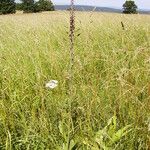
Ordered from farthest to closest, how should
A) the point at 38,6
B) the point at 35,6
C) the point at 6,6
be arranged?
the point at 38,6 < the point at 35,6 < the point at 6,6

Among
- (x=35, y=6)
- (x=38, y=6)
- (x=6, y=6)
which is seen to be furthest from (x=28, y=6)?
(x=6, y=6)

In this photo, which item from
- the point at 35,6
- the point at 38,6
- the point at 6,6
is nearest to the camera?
the point at 6,6

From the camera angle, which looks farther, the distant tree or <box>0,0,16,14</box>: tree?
the distant tree

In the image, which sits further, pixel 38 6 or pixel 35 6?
pixel 38 6

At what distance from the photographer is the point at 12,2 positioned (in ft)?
176

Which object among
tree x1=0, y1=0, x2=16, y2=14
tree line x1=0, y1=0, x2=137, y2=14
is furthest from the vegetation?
tree x1=0, y1=0, x2=16, y2=14

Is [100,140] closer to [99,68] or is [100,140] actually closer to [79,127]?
[79,127]

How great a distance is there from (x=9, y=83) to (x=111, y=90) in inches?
30.8

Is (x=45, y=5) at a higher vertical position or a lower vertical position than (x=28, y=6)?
higher

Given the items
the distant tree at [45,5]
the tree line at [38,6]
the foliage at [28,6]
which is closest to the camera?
the tree line at [38,6]

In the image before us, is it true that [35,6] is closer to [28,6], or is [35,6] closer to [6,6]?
[28,6]

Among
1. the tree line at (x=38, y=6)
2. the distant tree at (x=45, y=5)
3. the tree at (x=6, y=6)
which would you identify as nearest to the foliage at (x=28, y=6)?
the tree line at (x=38, y=6)

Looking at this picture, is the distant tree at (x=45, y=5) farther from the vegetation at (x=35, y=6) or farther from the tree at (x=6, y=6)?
the tree at (x=6, y=6)

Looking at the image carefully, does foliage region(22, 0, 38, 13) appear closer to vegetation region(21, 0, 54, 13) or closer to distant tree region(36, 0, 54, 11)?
vegetation region(21, 0, 54, 13)
